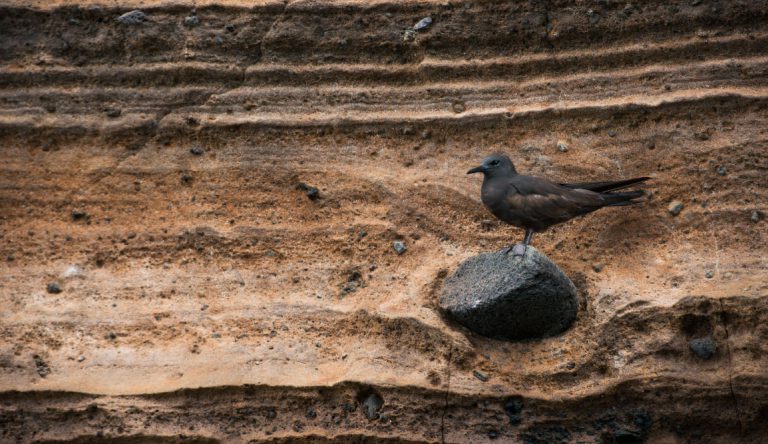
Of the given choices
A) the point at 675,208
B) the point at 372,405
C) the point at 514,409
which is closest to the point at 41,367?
the point at 372,405

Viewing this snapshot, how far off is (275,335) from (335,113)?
164cm

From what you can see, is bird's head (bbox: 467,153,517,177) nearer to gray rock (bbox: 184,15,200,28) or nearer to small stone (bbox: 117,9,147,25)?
gray rock (bbox: 184,15,200,28)

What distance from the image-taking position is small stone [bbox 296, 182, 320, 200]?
17.8 ft

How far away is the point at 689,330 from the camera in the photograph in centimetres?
447

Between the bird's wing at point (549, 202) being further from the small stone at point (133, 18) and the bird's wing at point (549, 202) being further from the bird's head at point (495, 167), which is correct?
the small stone at point (133, 18)

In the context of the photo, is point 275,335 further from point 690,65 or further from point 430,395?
point 690,65

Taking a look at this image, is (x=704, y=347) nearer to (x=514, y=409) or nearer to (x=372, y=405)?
(x=514, y=409)

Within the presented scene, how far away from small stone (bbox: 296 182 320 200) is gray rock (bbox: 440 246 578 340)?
4.08ft

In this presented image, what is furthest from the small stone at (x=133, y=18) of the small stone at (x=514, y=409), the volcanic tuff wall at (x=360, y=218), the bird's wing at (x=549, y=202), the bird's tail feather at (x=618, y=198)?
the small stone at (x=514, y=409)

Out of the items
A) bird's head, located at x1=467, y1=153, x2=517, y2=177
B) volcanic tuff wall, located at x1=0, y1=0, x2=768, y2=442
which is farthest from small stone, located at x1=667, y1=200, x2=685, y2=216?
bird's head, located at x1=467, y1=153, x2=517, y2=177

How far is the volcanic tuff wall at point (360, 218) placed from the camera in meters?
4.36

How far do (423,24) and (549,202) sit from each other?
1.77 m

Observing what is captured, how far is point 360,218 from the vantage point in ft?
17.5

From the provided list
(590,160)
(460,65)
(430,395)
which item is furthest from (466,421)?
(460,65)
